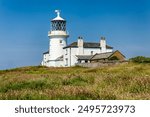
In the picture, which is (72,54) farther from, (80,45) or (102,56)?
(102,56)

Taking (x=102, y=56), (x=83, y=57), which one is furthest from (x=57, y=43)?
(x=102, y=56)

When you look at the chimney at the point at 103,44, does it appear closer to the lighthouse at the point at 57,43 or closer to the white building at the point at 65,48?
the white building at the point at 65,48

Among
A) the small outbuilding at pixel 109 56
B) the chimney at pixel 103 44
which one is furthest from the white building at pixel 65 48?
the small outbuilding at pixel 109 56

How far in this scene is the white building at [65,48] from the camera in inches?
4006

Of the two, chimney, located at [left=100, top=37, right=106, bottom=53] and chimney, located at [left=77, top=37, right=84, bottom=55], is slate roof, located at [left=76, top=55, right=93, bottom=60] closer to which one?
chimney, located at [left=77, top=37, right=84, bottom=55]

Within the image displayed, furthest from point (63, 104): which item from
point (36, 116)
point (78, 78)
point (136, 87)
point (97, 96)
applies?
point (78, 78)

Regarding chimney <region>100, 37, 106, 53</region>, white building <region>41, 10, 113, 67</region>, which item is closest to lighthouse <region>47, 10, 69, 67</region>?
white building <region>41, 10, 113, 67</region>

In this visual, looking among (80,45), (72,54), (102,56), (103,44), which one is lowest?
(102,56)

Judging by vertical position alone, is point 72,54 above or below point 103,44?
below

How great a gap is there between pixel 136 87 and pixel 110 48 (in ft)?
338

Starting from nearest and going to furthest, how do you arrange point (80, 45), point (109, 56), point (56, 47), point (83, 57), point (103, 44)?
point (109, 56), point (83, 57), point (80, 45), point (56, 47), point (103, 44)

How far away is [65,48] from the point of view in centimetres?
10444

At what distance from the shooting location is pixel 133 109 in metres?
5.10

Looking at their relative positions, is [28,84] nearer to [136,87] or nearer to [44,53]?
[136,87]
